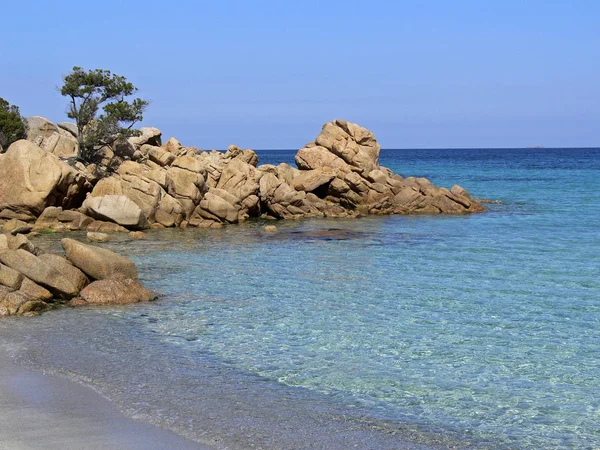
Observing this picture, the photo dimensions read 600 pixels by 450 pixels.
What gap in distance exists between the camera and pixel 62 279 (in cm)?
2083

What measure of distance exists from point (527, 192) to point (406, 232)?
3430 cm

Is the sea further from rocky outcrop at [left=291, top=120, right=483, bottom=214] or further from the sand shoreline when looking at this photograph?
rocky outcrop at [left=291, top=120, right=483, bottom=214]

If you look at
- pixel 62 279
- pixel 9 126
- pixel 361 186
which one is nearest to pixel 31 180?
pixel 9 126

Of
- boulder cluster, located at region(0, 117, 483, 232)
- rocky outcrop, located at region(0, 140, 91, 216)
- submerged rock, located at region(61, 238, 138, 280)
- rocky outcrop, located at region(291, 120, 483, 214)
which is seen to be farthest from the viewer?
rocky outcrop, located at region(291, 120, 483, 214)

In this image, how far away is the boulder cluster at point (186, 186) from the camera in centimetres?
3862

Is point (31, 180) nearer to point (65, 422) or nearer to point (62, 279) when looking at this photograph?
point (62, 279)

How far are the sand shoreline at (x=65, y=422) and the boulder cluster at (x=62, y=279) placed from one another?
669 centimetres

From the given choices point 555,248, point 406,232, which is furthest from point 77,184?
point 555,248

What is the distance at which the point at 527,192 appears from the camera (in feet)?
229

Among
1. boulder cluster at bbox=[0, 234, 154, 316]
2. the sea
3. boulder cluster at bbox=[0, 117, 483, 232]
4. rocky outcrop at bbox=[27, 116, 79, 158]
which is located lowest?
the sea

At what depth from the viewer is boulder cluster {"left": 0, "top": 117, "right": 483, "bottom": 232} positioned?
38625 millimetres

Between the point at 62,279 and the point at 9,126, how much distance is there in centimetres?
3090

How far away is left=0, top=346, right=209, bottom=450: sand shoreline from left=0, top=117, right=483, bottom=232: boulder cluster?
84.1ft

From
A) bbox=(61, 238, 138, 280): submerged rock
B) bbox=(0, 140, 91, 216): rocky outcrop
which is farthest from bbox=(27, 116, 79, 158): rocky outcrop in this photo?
bbox=(61, 238, 138, 280): submerged rock
